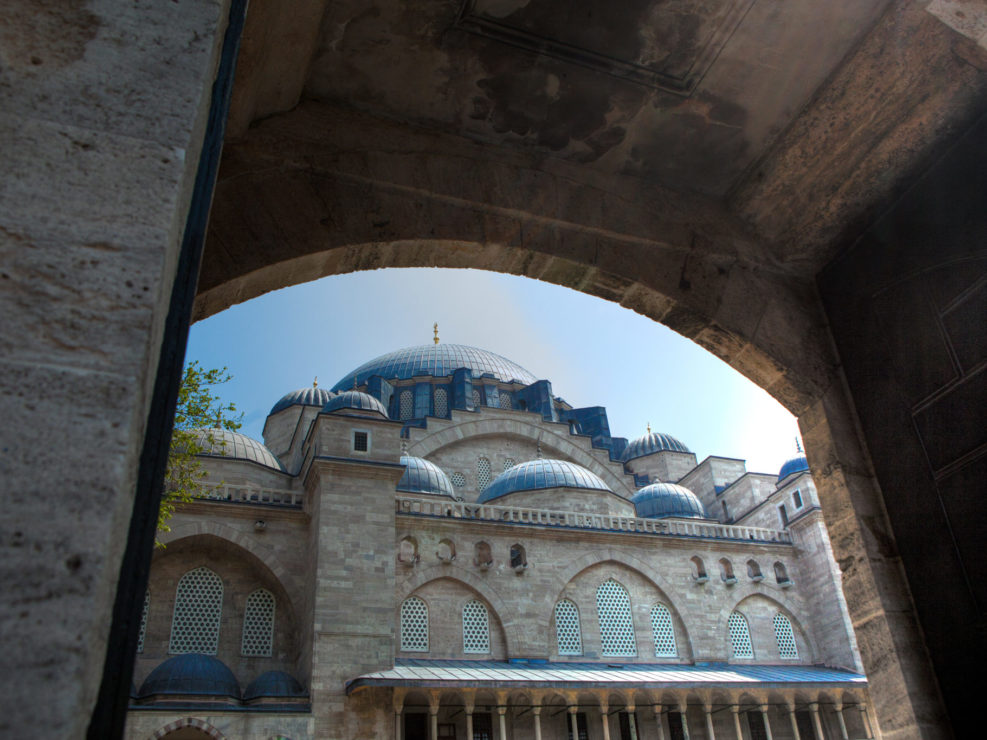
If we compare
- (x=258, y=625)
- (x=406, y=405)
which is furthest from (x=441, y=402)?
(x=258, y=625)

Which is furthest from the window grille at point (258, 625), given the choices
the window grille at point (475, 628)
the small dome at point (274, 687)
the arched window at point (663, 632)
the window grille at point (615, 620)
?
the arched window at point (663, 632)

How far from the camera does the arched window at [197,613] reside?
1410cm

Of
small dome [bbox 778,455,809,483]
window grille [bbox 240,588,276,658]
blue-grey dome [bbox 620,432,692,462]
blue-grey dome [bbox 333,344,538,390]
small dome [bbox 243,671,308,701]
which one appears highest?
blue-grey dome [bbox 333,344,538,390]

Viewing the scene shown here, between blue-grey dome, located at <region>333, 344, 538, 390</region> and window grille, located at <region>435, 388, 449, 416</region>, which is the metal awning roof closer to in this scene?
window grille, located at <region>435, 388, 449, 416</region>

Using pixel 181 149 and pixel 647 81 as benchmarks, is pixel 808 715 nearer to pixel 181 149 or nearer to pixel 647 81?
pixel 647 81

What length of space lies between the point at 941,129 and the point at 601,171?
1434mm

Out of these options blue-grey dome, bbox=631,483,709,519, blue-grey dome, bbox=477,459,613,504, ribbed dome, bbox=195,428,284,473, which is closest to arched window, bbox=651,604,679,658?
blue-grey dome, bbox=477,459,613,504

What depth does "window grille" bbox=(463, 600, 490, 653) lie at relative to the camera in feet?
52.3

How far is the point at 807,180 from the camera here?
361 cm

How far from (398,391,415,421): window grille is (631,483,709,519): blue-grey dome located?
27.8 feet

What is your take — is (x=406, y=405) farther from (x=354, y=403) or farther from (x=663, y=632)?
(x=663, y=632)

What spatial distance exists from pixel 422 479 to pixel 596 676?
7.10m

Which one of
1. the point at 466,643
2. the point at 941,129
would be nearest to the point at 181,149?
the point at 941,129

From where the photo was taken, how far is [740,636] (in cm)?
1861
